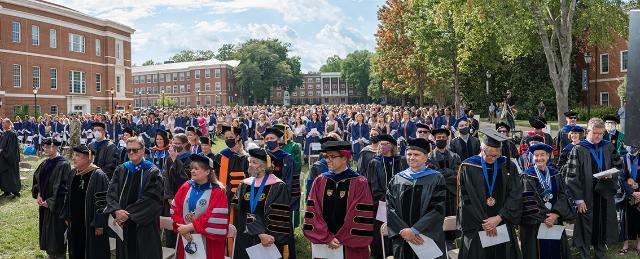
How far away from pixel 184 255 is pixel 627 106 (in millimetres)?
4569

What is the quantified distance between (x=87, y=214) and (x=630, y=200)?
306 inches

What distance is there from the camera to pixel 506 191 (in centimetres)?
575

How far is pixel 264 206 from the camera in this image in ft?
18.1

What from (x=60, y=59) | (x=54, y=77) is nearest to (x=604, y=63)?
(x=60, y=59)

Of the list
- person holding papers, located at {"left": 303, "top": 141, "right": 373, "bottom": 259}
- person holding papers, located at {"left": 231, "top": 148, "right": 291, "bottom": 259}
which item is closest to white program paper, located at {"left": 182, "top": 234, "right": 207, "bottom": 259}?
person holding papers, located at {"left": 231, "top": 148, "right": 291, "bottom": 259}

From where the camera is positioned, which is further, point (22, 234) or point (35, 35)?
point (35, 35)

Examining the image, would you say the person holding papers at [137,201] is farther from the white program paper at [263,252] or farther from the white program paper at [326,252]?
the white program paper at [326,252]

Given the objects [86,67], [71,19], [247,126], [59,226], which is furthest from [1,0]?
[59,226]

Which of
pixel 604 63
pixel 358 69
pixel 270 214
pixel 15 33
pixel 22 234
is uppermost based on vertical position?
pixel 358 69

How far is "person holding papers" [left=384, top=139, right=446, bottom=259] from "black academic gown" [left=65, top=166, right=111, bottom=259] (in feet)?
12.0

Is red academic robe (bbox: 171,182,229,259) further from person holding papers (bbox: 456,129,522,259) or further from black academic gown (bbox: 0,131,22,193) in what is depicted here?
black academic gown (bbox: 0,131,22,193)

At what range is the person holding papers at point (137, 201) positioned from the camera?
6.12 m

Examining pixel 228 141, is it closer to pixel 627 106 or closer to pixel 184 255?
pixel 184 255

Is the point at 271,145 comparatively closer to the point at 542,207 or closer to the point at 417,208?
the point at 417,208
